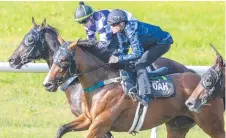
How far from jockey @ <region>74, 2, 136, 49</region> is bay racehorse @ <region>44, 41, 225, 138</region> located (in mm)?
597

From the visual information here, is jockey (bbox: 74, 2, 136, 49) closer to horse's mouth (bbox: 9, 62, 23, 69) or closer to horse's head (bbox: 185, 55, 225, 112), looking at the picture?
horse's mouth (bbox: 9, 62, 23, 69)

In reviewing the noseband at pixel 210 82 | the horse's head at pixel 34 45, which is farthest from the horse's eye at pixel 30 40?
the noseband at pixel 210 82

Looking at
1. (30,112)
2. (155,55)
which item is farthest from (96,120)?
(30,112)

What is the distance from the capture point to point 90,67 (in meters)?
11.0

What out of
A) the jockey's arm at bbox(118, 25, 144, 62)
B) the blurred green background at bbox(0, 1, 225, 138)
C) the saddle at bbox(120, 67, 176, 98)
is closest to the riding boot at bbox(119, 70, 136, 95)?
the saddle at bbox(120, 67, 176, 98)

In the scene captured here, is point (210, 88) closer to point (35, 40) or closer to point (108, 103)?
point (108, 103)

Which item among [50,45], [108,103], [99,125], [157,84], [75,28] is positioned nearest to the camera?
[99,125]

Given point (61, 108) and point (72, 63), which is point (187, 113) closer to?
point (72, 63)

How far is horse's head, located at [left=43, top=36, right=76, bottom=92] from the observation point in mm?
10695

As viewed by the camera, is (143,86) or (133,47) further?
(143,86)

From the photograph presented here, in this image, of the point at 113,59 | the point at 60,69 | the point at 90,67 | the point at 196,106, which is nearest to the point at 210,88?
the point at 196,106

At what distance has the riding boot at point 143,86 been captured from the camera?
11000 mm

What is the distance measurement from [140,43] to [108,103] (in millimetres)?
804

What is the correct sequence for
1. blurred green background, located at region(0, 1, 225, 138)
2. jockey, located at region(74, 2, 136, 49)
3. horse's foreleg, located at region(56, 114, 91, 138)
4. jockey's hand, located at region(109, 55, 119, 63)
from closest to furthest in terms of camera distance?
jockey's hand, located at region(109, 55, 119, 63)
horse's foreleg, located at region(56, 114, 91, 138)
jockey, located at region(74, 2, 136, 49)
blurred green background, located at region(0, 1, 225, 138)
